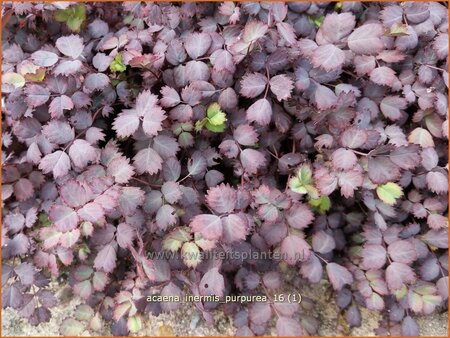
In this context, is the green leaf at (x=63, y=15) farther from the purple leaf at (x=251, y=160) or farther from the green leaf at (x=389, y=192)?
the green leaf at (x=389, y=192)

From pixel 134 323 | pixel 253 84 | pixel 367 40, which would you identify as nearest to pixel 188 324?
pixel 134 323

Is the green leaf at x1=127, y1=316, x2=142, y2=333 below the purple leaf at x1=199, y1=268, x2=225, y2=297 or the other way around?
below

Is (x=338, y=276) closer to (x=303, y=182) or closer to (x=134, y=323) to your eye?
(x=303, y=182)

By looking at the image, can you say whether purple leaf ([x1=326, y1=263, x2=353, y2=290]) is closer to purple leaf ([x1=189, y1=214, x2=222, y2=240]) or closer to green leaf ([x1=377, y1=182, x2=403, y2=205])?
green leaf ([x1=377, y1=182, x2=403, y2=205])

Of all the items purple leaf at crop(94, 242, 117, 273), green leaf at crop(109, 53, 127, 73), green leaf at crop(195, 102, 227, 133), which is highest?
green leaf at crop(109, 53, 127, 73)

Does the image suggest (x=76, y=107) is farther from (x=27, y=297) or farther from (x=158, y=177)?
(x=27, y=297)

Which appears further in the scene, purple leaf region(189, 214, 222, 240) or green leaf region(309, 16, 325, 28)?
green leaf region(309, 16, 325, 28)

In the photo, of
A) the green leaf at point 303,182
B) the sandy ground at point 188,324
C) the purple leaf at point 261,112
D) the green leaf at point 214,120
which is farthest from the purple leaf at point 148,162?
the sandy ground at point 188,324

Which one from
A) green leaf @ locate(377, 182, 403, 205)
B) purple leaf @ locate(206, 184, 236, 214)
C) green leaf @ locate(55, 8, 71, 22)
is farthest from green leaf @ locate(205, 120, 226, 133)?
green leaf @ locate(55, 8, 71, 22)
